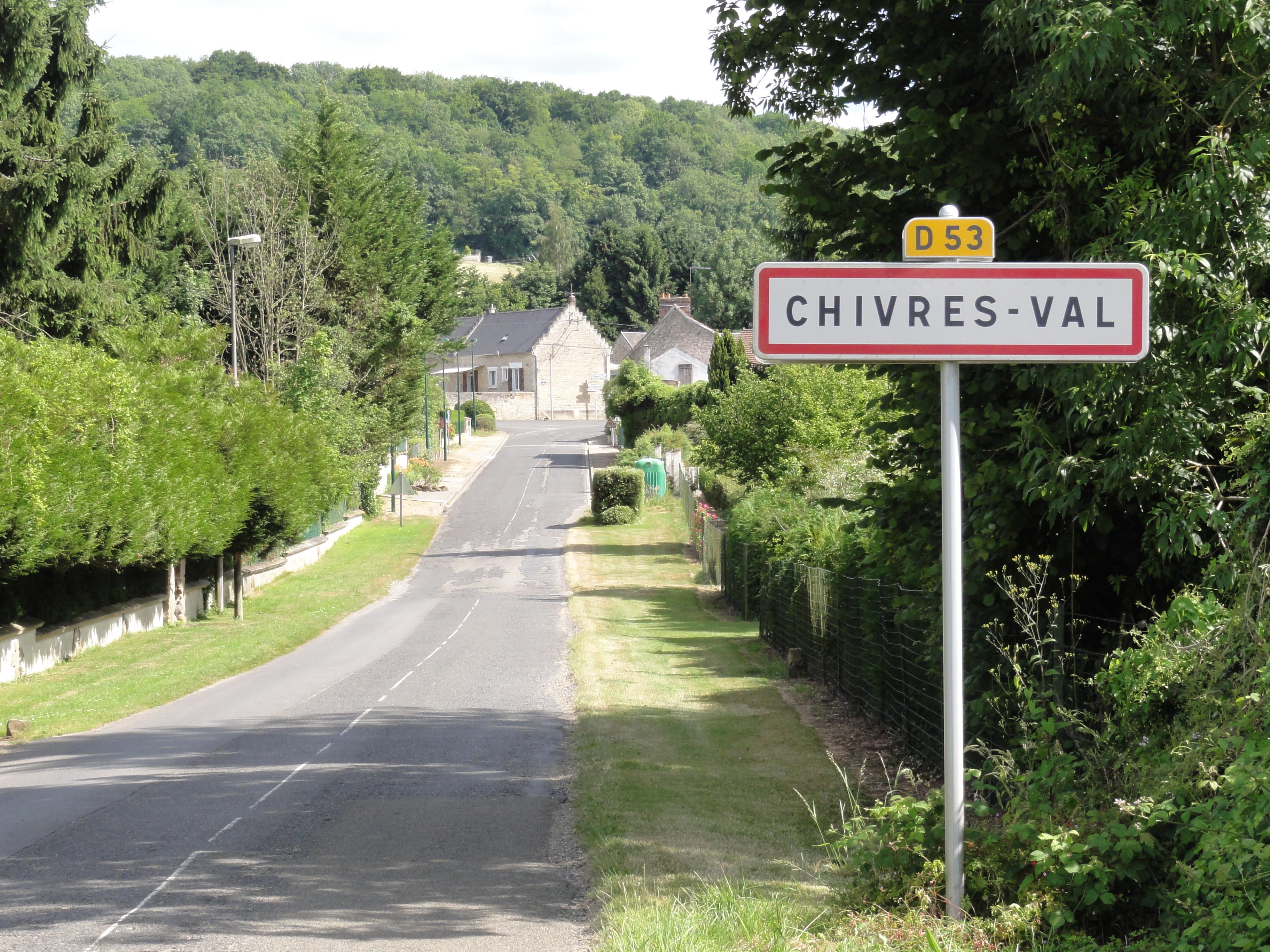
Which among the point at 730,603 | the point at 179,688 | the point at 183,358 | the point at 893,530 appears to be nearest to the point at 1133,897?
the point at 893,530

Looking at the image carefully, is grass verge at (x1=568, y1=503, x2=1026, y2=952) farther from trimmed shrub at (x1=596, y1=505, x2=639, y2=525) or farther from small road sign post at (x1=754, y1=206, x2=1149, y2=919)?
trimmed shrub at (x1=596, y1=505, x2=639, y2=525)

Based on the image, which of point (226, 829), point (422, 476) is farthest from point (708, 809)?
point (422, 476)

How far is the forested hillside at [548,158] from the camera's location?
110375 millimetres

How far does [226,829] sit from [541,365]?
311 feet

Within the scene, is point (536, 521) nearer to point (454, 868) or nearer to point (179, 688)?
point (179, 688)

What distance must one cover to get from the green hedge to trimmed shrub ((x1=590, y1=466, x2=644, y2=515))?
18.3 metres

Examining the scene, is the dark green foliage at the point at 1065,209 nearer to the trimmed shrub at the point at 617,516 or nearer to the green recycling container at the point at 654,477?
the trimmed shrub at the point at 617,516

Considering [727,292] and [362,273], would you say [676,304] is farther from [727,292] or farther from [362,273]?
[362,273]

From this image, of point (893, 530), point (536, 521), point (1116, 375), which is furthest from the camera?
point (536, 521)

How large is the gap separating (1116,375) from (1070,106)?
6.25 feet

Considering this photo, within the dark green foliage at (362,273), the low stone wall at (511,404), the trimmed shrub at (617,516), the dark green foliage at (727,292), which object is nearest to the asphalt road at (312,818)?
the trimmed shrub at (617,516)

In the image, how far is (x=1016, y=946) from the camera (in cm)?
463

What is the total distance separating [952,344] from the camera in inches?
180

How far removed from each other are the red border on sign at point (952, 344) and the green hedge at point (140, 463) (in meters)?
14.8
